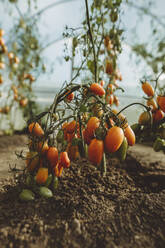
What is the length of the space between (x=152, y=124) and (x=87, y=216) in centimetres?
47

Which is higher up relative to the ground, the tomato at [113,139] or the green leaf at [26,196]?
the tomato at [113,139]

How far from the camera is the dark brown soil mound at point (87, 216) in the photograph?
0.62 metres

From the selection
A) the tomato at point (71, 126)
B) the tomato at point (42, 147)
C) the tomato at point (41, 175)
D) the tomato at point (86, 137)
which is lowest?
the tomato at point (41, 175)

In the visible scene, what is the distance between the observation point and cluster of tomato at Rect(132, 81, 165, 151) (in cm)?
85

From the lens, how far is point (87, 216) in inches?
28.6

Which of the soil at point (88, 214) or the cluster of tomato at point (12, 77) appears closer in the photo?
the soil at point (88, 214)

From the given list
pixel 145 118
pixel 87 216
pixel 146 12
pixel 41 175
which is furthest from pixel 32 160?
pixel 146 12

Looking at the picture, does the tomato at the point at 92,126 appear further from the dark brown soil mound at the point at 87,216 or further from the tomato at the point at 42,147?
the dark brown soil mound at the point at 87,216

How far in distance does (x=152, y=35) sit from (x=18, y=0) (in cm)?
129

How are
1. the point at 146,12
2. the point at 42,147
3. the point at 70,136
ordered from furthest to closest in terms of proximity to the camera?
the point at 146,12 < the point at 70,136 < the point at 42,147

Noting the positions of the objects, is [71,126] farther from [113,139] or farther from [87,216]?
[87,216]

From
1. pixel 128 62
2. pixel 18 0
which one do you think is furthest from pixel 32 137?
pixel 18 0

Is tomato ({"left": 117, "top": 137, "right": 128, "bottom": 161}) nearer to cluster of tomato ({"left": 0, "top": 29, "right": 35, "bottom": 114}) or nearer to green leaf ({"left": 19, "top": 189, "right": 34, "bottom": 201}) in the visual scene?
green leaf ({"left": 19, "top": 189, "right": 34, "bottom": 201})

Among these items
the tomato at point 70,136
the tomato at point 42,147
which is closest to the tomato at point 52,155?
the tomato at point 42,147
